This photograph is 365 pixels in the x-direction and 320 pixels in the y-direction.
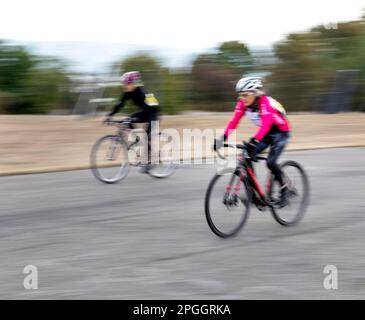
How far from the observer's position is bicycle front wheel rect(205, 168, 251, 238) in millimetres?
7770

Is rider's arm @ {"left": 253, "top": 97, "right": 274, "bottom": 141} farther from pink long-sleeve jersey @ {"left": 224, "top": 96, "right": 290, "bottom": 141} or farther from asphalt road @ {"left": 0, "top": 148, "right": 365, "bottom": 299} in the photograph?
asphalt road @ {"left": 0, "top": 148, "right": 365, "bottom": 299}

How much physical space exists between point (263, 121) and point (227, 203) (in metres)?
1.03

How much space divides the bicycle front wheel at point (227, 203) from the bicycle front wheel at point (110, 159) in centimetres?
444

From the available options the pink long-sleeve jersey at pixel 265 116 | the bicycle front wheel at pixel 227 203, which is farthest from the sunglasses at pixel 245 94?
the bicycle front wheel at pixel 227 203

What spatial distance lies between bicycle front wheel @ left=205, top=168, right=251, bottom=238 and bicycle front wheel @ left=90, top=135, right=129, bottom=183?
4.44 metres

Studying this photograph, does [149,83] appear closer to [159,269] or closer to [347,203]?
[347,203]

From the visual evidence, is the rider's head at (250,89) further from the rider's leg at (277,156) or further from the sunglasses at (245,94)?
the rider's leg at (277,156)

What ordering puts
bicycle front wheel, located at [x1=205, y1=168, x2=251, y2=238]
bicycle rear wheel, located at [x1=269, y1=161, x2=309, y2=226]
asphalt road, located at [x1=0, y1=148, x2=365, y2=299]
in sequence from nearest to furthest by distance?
asphalt road, located at [x1=0, y1=148, x2=365, y2=299], bicycle front wheel, located at [x1=205, y1=168, x2=251, y2=238], bicycle rear wheel, located at [x1=269, y1=161, x2=309, y2=226]

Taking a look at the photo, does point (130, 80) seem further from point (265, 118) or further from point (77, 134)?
point (77, 134)

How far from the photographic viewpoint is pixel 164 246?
7.68 m

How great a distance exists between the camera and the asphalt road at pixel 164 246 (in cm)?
611

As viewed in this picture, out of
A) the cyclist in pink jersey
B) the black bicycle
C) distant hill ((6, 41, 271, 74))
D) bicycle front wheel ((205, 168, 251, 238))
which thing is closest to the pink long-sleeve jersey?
the cyclist in pink jersey

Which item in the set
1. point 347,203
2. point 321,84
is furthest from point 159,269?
point 321,84

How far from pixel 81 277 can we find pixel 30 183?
642cm
